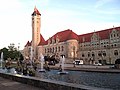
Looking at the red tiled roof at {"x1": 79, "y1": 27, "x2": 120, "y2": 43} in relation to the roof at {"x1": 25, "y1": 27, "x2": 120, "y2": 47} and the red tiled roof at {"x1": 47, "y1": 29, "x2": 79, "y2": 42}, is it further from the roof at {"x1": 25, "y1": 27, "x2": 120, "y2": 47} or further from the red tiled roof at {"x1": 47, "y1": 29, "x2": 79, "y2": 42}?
the red tiled roof at {"x1": 47, "y1": 29, "x2": 79, "y2": 42}

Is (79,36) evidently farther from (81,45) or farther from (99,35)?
(99,35)

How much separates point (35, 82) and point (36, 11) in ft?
368

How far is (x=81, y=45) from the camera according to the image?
100m

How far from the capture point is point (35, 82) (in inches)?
464

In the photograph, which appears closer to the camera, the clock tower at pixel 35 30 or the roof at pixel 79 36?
the roof at pixel 79 36

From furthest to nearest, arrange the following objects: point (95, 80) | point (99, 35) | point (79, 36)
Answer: point (79, 36)
point (99, 35)
point (95, 80)

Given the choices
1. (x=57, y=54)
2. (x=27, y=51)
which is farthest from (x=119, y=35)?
(x=27, y=51)

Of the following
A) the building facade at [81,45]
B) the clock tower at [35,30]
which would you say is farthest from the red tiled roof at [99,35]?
the clock tower at [35,30]

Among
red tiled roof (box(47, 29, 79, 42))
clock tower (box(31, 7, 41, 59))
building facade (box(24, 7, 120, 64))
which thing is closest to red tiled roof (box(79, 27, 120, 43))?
building facade (box(24, 7, 120, 64))

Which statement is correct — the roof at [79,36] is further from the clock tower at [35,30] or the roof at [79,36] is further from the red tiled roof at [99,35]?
the clock tower at [35,30]

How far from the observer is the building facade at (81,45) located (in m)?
83.1

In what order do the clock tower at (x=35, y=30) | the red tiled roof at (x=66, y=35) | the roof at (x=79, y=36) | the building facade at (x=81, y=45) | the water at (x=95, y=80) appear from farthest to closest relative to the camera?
1. the clock tower at (x=35, y=30)
2. the red tiled roof at (x=66, y=35)
3. the roof at (x=79, y=36)
4. the building facade at (x=81, y=45)
5. the water at (x=95, y=80)

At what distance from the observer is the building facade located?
273 feet

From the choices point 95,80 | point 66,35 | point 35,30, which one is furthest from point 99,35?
point 95,80
